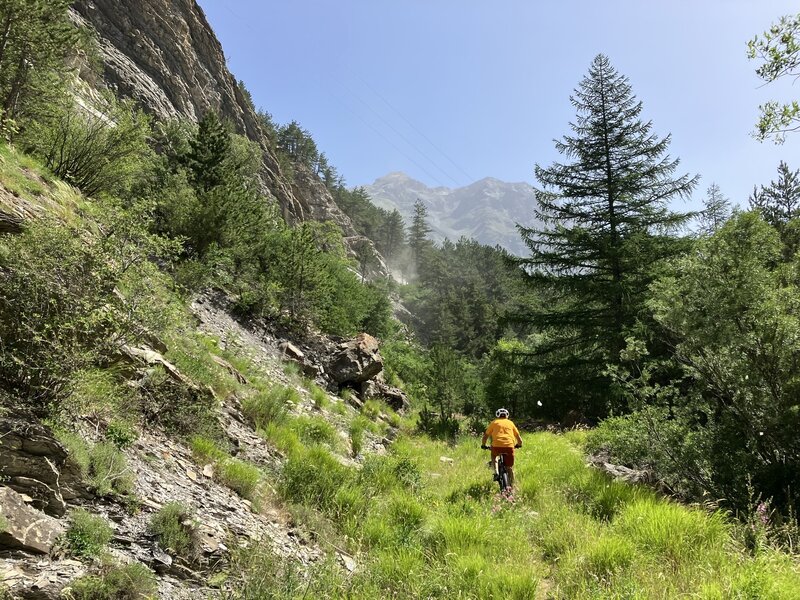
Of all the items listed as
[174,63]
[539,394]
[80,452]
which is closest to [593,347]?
[539,394]

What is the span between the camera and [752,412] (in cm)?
727

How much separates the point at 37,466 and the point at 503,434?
7.37m

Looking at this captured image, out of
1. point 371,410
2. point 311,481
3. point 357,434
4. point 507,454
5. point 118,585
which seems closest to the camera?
point 118,585

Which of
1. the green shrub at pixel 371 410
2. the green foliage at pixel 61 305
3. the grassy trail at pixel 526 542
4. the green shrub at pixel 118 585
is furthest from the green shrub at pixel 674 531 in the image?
the green shrub at pixel 371 410

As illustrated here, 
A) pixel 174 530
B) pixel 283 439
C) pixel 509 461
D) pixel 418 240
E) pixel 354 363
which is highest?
pixel 418 240

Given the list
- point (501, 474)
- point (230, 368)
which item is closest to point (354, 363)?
point (230, 368)

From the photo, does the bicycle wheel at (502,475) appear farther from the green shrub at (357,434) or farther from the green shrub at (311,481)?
the green shrub at (357,434)

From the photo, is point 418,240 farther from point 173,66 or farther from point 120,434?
Result: point 120,434

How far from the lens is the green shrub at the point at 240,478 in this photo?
570 centimetres

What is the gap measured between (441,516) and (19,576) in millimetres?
4792

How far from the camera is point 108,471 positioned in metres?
4.25

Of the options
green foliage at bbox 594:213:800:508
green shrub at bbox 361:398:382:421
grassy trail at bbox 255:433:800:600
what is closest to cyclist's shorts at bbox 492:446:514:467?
grassy trail at bbox 255:433:800:600

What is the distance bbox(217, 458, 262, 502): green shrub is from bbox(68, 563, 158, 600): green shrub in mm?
2375

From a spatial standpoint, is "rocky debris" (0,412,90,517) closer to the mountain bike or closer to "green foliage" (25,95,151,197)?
the mountain bike
